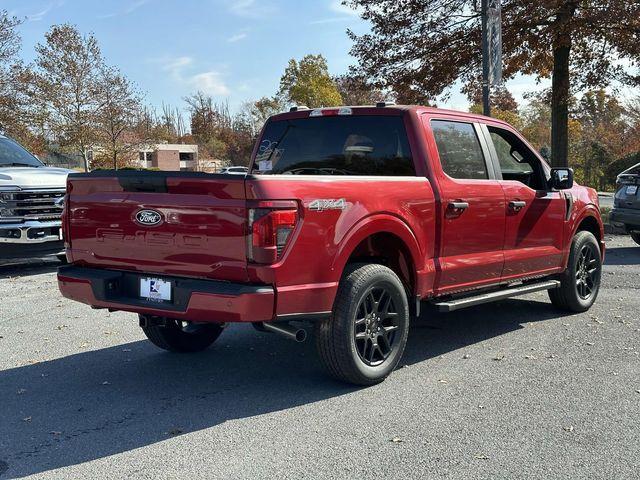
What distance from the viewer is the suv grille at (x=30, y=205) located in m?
9.46

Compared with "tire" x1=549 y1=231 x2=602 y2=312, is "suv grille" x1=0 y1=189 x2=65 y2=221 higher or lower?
higher

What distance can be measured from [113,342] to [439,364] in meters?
2.93

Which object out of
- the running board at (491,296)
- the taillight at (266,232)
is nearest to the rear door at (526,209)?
the running board at (491,296)

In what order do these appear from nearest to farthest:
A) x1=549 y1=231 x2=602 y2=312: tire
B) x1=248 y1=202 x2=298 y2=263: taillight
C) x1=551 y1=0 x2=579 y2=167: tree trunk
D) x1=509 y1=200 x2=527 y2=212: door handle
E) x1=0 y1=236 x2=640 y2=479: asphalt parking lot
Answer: x1=0 y1=236 x2=640 y2=479: asphalt parking lot → x1=248 y1=202 x2=298 y2=263: taillight → x1=509 y1=200 x2=527 y2=212: door handle → x1=549 y1=231 x2=602 y2=312: tire → x1=551 y1=0 x2=579 y2=167: tree trunk

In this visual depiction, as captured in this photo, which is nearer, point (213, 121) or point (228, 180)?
point (228, 180)

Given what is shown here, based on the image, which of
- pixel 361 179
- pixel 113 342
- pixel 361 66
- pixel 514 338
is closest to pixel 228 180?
pixel 361 179

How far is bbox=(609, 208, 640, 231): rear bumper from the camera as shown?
11.3m

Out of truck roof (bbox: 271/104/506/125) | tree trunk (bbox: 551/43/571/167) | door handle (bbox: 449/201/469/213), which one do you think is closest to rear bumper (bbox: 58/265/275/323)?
door handle (bbox: 449/201/469/213)

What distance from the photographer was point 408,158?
16.9 feet

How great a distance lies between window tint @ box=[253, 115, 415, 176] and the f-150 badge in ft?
3.57

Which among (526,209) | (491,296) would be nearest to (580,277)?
(526,209)

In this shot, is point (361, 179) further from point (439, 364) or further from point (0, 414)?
point (0, 414)

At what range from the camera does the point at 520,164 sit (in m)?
6.47

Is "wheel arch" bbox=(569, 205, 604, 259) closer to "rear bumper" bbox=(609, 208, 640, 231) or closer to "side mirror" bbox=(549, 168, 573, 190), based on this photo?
"side mirror" bbox=(549, 168, 573, 190)
